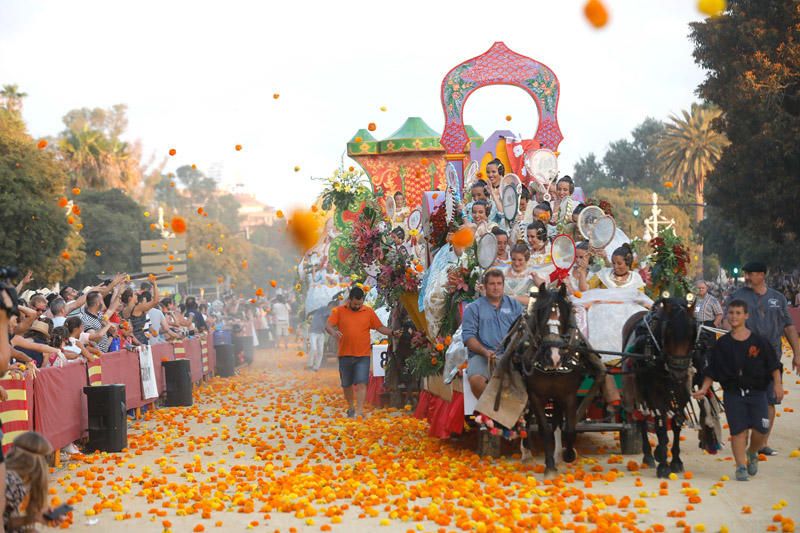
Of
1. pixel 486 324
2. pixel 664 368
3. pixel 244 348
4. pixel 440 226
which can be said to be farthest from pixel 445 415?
pixel 244 348

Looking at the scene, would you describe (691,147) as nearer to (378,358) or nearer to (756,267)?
(378,358)

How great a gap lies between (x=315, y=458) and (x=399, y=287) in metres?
4.31

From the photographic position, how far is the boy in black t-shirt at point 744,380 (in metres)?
10.4

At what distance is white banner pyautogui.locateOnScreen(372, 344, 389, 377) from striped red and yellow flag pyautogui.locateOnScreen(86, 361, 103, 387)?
16.9 ft

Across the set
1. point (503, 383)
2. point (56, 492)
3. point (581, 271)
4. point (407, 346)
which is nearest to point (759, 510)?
point (503, 383)

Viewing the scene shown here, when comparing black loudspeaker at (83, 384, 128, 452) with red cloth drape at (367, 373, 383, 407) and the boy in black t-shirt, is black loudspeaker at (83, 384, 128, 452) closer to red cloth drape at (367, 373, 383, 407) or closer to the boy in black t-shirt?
red cloth drape at (367, 373, 383, 407)

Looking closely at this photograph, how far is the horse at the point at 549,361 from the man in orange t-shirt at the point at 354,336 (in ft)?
19.2

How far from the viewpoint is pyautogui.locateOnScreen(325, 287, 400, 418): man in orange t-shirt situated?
1684 cm

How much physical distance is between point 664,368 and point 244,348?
25.4 m

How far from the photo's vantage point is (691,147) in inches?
2975

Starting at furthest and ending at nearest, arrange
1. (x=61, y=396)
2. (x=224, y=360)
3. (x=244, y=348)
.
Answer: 1. (x=244, y=348)
2. (x=224, y=360)
3. (x=61, y=396)

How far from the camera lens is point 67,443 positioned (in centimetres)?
1326

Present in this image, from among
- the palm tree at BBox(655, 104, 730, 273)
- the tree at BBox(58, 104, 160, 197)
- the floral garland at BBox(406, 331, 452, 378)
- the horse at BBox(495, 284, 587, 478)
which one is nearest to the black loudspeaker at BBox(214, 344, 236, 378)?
the floral garland at BBox(406, 331, 452, 378)

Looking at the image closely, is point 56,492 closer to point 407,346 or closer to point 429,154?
point 407,346
